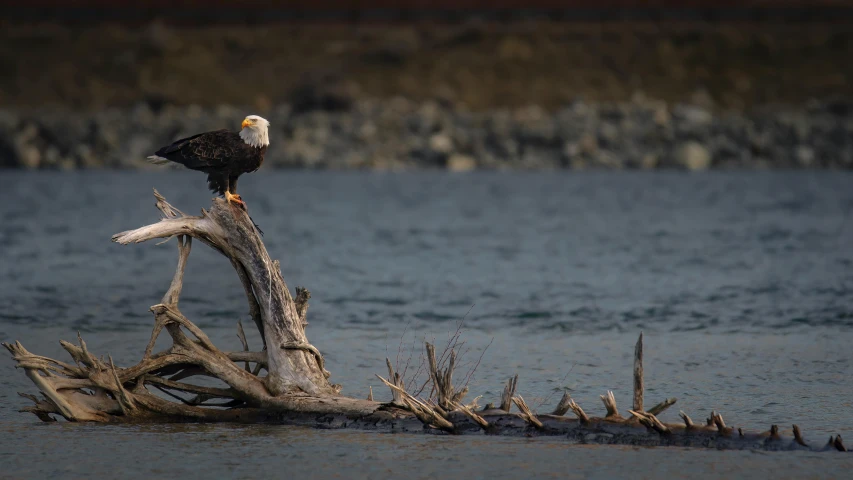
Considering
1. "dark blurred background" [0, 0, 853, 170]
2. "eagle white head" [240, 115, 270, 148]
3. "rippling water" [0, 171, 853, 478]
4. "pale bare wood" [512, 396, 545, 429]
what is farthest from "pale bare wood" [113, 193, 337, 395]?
"dark blurred background" [0, 0, 853, 170]

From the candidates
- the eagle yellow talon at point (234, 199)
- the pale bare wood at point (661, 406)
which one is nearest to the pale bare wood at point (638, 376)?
the pale bare wood at point (661, 406)

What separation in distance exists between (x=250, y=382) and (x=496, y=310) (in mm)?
8451

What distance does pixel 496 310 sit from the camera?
17922mm

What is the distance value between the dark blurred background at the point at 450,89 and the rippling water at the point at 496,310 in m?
23.9

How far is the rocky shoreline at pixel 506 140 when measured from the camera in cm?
6625

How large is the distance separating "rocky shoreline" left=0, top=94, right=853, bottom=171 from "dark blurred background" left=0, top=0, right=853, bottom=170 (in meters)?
0.12

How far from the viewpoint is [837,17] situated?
111812 mm

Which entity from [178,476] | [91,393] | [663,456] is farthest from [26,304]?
[663,456]

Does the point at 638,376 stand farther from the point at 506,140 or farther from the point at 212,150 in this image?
the point at 506,140

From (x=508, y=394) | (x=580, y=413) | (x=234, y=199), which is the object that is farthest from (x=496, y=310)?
(x=580, y=413)

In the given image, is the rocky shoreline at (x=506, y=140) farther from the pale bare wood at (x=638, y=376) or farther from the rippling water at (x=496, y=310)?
the pale bare wood at (x=638, y=376)

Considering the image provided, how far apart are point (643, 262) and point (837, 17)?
96.8 meters

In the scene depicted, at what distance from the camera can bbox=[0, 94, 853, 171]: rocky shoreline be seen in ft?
217

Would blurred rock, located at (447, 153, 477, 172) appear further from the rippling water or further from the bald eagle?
the bald eagle
